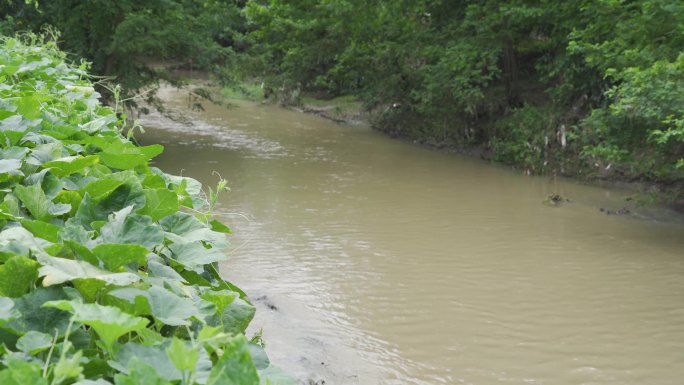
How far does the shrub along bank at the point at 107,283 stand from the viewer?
39.4 inches

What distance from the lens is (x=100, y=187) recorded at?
1.75 metres

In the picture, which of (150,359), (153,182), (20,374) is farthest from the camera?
(153,182)

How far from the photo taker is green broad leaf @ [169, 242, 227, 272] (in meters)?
1.67

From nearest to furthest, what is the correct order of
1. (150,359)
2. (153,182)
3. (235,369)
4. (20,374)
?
(20,374) → (235,369) → (150,359) → (153,182)

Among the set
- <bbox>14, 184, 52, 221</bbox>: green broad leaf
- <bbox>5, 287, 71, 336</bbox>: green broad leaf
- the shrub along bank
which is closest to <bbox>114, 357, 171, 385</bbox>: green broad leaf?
the shrub along bank

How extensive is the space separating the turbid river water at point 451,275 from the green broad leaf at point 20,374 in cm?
193

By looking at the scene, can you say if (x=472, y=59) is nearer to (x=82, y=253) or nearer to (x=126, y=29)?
(x=126, y=29)

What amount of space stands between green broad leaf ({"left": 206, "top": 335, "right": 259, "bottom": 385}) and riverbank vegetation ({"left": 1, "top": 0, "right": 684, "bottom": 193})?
8694 mm

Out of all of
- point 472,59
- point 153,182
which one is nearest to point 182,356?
point 153,182

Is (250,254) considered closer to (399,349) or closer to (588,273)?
(399,349)

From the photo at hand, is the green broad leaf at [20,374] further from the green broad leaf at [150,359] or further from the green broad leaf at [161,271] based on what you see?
the green broad leaf at [161,271]

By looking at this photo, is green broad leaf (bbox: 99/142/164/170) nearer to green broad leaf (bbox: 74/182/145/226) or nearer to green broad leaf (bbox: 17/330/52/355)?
green broad leaf (bbox: 74/182/145/226)

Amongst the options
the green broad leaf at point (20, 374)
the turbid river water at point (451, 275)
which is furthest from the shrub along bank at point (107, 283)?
the turbid river water at point (451, 275)

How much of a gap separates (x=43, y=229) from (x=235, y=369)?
0.67 m
